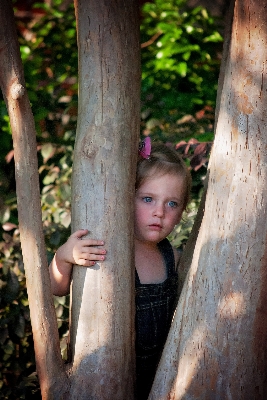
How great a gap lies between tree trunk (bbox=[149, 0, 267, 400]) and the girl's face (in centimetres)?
46

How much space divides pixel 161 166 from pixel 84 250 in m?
0.58

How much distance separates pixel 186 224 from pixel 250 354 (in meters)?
1.29

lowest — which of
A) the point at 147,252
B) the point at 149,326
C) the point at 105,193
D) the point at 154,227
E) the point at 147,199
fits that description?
the point at 149,326

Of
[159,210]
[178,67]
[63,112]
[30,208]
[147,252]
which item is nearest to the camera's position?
[30,208]

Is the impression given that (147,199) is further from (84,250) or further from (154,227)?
(84,250)

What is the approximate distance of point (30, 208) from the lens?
171 cm

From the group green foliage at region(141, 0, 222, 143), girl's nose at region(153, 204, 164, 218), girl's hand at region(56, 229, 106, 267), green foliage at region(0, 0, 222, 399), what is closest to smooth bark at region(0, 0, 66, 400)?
girl's hand at region(56, 229, 106, 267)

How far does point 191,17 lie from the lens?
4145 mm

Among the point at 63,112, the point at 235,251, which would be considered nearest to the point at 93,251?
the point at 235,251

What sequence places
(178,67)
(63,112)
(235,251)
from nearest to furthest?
(235,251) < (63,112) < (178,67)

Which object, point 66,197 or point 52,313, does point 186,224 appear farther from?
point 52,313

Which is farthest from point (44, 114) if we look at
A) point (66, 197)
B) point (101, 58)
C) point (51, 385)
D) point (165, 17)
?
point (51, 385)

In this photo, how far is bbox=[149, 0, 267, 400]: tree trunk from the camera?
1.55 metres

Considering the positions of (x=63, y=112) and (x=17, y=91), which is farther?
(x=63, y=112)
